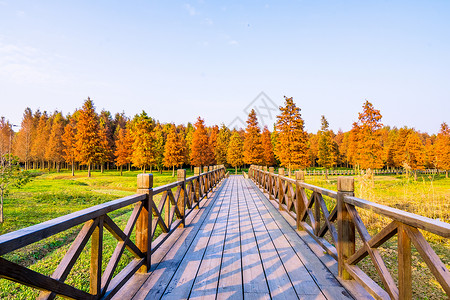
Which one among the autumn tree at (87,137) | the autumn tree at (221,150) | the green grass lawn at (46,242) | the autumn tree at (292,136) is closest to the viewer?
the green grass lawn at (46,242)

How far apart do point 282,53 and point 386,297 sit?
19939 mm

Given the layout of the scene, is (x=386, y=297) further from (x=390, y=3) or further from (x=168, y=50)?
(x=168, y=50)

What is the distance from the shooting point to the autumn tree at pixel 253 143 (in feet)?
101

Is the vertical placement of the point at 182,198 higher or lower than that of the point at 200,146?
lower

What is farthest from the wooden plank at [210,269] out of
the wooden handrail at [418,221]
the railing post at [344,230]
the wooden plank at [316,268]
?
the wooden handrail at [418,221]

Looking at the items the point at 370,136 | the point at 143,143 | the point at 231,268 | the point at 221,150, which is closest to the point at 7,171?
the point at 231,268

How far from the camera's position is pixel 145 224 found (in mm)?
2875

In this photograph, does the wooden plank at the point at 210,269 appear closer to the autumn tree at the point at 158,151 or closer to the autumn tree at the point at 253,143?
the autumn tree at the point at 253,143

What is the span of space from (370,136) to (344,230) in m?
25.8

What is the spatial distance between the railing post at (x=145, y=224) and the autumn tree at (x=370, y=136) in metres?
26.8

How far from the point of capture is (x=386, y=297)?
1914mm

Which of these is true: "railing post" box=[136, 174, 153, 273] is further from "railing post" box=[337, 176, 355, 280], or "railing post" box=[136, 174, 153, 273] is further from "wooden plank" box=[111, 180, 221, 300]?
"railing post" box=[337, 176, 355, 280]

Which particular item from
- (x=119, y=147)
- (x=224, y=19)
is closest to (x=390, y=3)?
(x=224, y=19)

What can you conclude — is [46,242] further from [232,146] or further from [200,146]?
[232,146]
